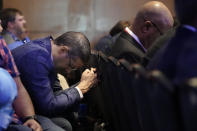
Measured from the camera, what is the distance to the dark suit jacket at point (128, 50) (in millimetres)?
3066

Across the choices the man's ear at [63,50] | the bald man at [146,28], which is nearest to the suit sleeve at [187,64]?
the man's ear at [63,50]

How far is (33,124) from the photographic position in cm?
239

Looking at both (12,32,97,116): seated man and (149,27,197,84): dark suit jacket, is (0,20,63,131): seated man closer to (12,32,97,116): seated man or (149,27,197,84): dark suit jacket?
(12,32,97,116): seated man

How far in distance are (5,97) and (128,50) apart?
4.48ft

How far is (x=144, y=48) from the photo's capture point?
338 centimetres

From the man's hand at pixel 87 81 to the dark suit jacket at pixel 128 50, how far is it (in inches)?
9.0

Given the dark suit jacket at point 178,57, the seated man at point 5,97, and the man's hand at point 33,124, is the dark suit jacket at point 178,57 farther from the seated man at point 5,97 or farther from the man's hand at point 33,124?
the man's hand at point 33,124

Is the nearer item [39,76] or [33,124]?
[33,124]

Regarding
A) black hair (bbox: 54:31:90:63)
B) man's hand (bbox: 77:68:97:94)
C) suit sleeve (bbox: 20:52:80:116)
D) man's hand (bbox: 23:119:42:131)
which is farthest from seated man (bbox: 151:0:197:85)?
man's hand (bbox: 77:68:97:94)

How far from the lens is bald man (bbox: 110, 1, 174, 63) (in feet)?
10.8

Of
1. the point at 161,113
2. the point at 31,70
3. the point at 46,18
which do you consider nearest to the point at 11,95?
the point at 31,70

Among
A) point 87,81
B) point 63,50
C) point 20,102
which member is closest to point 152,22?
point 87,81

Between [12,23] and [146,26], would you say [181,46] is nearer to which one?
[146,26]

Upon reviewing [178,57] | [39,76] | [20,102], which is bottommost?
[20,102]
